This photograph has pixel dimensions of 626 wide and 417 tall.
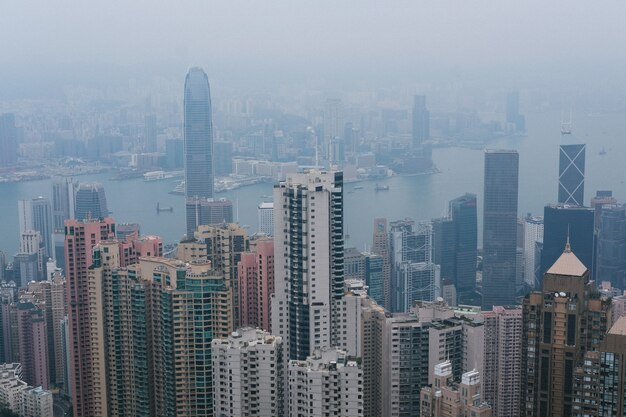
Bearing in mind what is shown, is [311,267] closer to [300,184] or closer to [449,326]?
[300,184]

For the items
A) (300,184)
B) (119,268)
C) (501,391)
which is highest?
(300,184)

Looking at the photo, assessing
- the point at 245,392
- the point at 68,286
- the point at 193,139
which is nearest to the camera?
the point at 245,392

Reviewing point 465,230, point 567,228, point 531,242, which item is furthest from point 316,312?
point 465,230

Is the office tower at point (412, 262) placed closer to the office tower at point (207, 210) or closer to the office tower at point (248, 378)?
the office tower at point (207, 210)

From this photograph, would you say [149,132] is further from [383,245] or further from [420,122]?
[420,122]

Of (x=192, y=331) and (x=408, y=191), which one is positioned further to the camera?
(x=408, y=191)

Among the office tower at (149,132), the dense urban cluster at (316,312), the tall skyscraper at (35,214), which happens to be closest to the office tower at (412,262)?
the dense urban cluster at (316,312)

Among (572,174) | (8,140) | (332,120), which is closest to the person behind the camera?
(332,120)

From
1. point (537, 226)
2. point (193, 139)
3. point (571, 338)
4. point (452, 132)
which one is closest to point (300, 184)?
point (571, 338)
